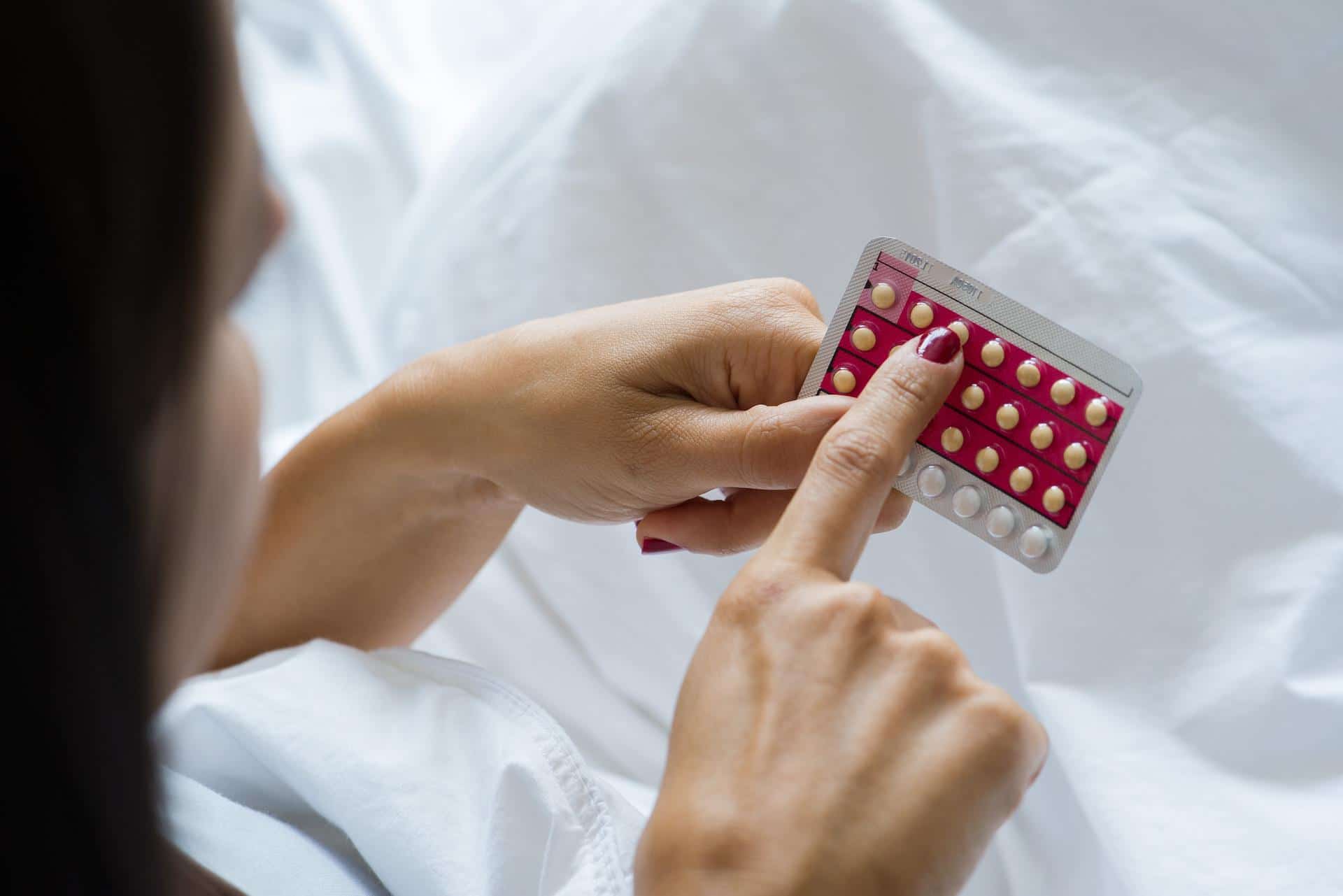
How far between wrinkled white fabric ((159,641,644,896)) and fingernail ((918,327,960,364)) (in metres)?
0.32

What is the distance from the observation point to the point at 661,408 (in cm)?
66

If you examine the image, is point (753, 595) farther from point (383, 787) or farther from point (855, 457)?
point (383, 787)

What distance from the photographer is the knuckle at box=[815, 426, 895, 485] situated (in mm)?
507

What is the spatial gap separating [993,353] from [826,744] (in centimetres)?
25

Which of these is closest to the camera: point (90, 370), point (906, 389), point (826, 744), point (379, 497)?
point (90, 370)

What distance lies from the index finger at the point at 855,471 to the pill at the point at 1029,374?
0.18ft

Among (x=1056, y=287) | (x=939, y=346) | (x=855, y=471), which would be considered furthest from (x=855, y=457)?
(x=1056, y=287)

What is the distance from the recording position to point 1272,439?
67 cm

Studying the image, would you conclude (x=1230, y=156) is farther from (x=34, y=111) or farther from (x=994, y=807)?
(x=34, y=111)

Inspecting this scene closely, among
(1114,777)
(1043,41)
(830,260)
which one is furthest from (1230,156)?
(1114,777)

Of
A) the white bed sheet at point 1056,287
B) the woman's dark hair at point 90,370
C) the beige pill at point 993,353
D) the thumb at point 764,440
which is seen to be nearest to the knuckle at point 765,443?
the thumb at point 764,440

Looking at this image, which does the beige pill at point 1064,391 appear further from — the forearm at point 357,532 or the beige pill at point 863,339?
the forearm at point 357,532

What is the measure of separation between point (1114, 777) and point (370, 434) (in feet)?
1.80

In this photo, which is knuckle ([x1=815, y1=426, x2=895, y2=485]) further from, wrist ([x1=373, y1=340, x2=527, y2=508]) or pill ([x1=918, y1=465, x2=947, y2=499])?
wrist ([x1=373, y1=340, x2=527, y2=508])
